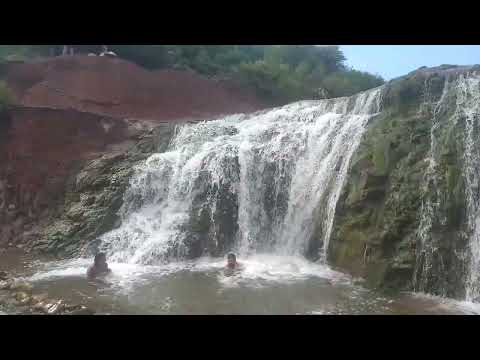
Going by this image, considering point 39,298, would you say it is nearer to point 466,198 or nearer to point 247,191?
point 247,191

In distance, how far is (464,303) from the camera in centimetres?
608

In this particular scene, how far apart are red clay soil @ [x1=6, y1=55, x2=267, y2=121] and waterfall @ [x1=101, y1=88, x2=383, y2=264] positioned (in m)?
7.61

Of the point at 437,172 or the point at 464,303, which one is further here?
the point at 437,172

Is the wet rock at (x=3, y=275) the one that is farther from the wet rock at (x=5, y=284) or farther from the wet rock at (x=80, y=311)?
the wet rock at (x=80, y=311)

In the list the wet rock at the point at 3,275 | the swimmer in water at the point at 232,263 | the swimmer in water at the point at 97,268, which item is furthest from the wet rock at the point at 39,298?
the swimmer in water at the point at 232,263

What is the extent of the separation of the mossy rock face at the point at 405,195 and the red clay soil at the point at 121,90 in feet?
37.5

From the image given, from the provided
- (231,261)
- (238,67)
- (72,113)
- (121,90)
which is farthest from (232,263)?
(238,67)

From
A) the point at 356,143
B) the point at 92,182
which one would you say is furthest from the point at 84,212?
the point at 356,143

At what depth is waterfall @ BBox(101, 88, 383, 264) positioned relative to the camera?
8891 millimetres

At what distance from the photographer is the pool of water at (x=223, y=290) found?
5.94 metres

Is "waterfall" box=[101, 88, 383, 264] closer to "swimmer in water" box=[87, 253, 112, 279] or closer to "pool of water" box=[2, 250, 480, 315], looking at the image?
"pool of water" box=[2, 250, 480, 315]

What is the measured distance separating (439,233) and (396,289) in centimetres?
111

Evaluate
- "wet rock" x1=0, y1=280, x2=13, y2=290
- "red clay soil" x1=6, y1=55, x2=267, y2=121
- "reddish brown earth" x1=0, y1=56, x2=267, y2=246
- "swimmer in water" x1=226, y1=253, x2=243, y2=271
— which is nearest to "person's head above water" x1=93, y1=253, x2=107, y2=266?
"wet rock" x1=0, y1=280, x2=13, y2=290
